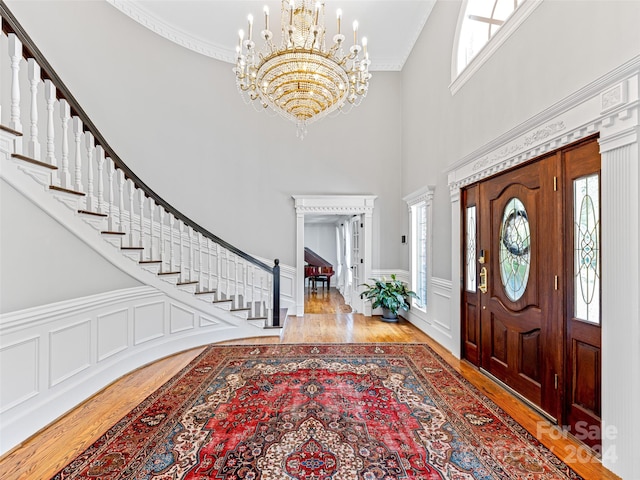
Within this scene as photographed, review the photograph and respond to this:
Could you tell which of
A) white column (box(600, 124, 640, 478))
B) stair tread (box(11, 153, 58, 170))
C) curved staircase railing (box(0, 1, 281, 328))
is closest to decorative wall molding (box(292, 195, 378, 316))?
curved staircase railing (box(0, 1, 281, 328))

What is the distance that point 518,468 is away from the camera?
1.86 metres

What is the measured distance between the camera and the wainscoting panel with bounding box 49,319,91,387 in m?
2.40

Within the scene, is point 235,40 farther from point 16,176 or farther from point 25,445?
point 25,445

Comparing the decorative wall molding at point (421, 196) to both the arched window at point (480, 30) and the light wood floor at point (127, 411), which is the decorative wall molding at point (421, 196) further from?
the light wood floor at point (127, 411)

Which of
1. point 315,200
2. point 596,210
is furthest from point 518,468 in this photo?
point 315,200

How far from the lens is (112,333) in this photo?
122 inches

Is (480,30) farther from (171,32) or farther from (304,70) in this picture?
(171,32)

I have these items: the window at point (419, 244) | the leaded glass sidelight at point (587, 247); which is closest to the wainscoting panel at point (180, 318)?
the window at point (419, 244)

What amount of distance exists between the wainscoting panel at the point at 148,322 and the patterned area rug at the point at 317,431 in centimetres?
64

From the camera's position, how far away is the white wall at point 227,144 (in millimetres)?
4969

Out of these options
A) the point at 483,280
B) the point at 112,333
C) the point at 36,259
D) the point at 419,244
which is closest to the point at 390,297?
the point at 419,244

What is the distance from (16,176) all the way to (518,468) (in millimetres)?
3747

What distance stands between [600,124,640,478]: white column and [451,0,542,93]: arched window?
5.06ft

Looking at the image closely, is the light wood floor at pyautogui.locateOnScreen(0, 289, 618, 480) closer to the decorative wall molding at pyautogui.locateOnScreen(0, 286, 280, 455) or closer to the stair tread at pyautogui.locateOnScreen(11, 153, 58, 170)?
the decorative wall molding at pyautogui.locateOnScreen(0, 286, 280, 455)
